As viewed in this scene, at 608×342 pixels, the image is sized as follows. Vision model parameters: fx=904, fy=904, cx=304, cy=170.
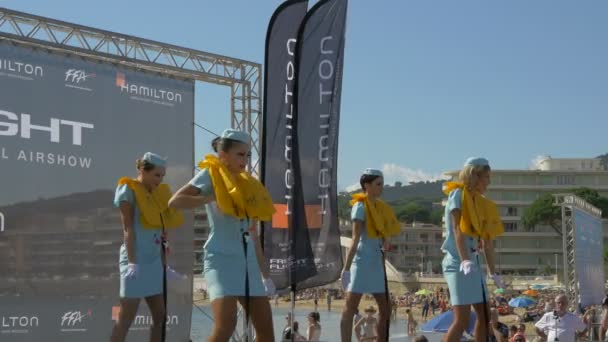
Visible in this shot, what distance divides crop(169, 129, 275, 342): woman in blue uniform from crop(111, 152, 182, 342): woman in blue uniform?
170cm

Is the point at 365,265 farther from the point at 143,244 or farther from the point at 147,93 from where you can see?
the point at 147,93

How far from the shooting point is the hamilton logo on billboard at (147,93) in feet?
38.4

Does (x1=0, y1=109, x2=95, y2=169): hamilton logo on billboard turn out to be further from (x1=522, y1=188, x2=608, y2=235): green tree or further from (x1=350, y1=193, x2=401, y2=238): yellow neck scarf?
(x1=522, y1=188, x2=608, y2=235): green tree

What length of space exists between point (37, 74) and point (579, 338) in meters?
8.38

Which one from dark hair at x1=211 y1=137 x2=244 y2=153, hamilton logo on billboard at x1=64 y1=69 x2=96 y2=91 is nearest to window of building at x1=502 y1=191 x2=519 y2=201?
hamilton logo on billboard at x1=64 y1=69 x2=96 y2=91

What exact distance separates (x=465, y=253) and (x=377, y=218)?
5.32ft

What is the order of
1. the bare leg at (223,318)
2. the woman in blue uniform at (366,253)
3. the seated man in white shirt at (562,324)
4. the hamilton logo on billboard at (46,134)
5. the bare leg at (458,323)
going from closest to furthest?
the bare leg at (223,318), the bare leg at (458,323), the woman in blue uniform at (366,253), the hamilton logo on billboard at (46,134), the seated man in white shirt at (562,324)

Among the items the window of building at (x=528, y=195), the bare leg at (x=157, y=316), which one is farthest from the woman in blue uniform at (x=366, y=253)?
the window of building at (x=528, y=195)

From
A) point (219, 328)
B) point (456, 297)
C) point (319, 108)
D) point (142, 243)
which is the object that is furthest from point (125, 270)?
point (319, 108)

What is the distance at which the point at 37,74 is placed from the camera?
10.9 m

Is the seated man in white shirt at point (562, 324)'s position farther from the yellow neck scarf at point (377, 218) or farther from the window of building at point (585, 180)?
the window of building at point (585, 180)

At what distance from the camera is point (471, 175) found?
7398 millimetres

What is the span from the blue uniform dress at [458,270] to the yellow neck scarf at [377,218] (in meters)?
1.28

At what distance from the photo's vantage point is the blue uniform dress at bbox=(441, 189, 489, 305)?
7203 mm
